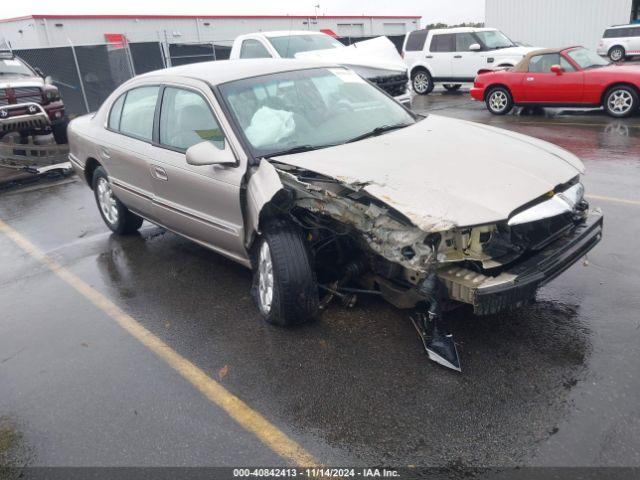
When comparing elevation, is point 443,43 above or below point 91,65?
below

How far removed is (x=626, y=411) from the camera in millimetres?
2896

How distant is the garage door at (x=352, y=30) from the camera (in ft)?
110

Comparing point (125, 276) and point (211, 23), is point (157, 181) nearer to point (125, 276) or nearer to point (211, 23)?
point (125, 276)

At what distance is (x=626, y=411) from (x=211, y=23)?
28.4 metres

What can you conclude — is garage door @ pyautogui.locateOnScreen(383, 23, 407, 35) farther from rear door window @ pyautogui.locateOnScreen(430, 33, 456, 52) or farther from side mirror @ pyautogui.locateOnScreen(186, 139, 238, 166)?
side mirror @ pyautogui.locateOnScreen(186, 139, 238, 166)

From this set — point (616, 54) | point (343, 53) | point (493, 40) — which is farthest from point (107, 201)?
point (616, 54)

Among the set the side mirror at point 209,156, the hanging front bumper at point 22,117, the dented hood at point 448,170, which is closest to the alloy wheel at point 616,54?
the hanging front bumper at point 22,117

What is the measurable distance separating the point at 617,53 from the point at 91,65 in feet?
66.0

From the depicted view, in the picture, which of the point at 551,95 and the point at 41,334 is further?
the point at 551,95

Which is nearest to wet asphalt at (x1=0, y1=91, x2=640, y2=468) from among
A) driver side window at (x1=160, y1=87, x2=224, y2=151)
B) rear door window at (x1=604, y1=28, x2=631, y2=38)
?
driver side window at (x1=160, y1=87, x2=224, y2=151)

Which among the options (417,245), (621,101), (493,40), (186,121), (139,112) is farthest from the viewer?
(493,40)

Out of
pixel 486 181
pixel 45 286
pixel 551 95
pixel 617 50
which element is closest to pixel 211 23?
pixel 617 50

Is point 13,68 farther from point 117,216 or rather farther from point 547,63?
point 547,63

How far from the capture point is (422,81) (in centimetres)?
1730
